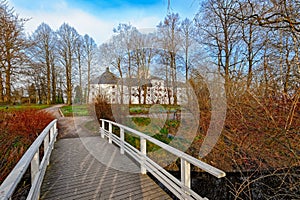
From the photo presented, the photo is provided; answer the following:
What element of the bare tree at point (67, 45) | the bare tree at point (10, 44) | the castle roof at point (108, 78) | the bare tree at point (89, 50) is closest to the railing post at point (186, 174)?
the castle roof at point (108, 78)

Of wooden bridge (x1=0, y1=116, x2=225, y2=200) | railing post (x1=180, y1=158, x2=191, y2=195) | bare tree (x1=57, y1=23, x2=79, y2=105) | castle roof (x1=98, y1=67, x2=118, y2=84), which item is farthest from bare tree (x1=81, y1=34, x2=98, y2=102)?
railing post (x1=180, y1=158, x2=191, y2=195)

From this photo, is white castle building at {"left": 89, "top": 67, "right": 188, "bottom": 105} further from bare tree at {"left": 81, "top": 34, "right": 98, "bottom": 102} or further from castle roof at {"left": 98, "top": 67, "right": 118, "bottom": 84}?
bare tree at {"left": 81, "top": 34, "right": 98, "bottom": 102}

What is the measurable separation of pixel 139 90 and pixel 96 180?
15.5 feet

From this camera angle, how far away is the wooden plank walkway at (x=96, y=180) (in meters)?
2.57

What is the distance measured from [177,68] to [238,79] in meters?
3.78

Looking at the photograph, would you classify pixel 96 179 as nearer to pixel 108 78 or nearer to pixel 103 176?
pixel 103 176

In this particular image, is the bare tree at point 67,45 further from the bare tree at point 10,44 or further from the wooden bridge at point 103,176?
the wooden bridge at point 103,176

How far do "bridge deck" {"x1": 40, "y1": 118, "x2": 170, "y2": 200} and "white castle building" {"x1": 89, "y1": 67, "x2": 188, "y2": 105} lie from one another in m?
2.64

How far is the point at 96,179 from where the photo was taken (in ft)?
10.1

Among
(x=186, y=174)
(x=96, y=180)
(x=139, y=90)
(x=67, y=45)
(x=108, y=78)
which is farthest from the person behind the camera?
(x=67, y=45)

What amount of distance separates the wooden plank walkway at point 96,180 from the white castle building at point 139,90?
2.67 meters

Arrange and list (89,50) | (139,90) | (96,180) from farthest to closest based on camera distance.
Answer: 1. (89,50)
2. (139,90)
3. (96,180)

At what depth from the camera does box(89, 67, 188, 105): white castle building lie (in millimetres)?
6145

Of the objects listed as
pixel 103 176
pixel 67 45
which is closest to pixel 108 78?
pixel 103 176
